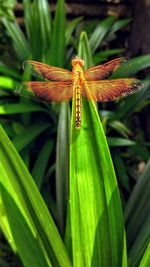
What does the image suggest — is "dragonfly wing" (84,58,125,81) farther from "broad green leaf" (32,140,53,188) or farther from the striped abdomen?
"broad green leaf" (32,140,53,188)

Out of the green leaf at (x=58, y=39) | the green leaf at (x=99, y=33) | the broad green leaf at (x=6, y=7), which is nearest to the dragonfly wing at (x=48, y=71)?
the broad green leaf at (x=6, y=7)

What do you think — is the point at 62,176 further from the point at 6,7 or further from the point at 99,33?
the point at 99,33

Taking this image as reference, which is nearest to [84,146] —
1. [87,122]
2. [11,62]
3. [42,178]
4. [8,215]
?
[87,122]

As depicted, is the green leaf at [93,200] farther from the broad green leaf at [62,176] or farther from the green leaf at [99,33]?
the green leaf at [99,33]

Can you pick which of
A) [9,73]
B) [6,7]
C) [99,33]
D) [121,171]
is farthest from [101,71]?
[99,33]

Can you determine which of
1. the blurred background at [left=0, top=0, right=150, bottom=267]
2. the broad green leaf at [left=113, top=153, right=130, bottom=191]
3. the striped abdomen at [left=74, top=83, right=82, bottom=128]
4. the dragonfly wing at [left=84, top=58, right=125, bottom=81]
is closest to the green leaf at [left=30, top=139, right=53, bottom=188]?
the blurred background at [left=0, top=0, right=150, bottom=267]
